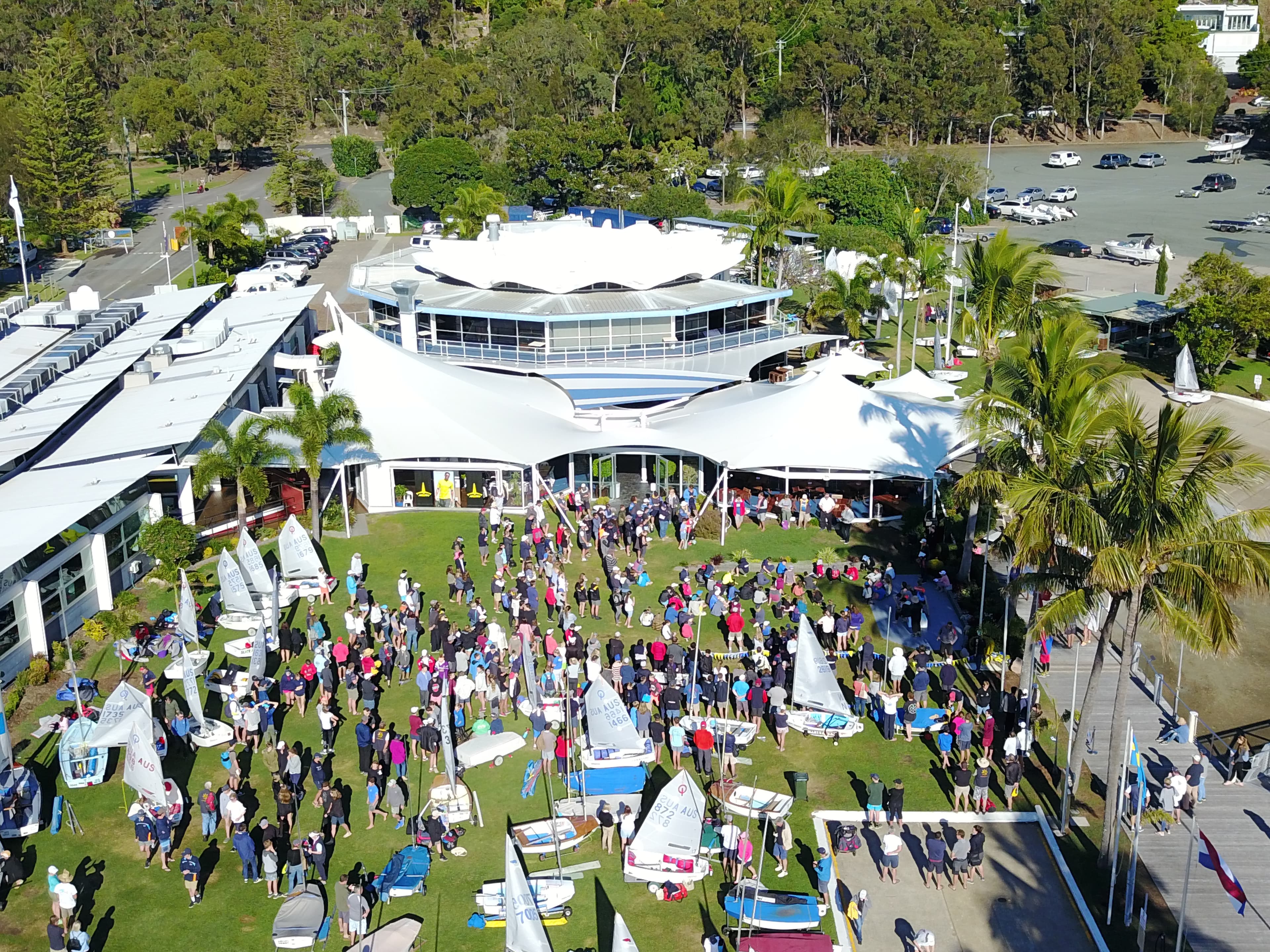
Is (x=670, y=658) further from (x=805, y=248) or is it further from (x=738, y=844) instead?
(x=805, y=248)

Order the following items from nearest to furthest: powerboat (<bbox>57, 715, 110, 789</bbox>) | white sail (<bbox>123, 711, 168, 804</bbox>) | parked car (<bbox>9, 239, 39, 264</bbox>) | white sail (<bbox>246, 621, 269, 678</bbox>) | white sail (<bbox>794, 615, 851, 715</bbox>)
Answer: white sail (<bbox>123, 711, 168, 804</bbox>) → powerboat (<bbox>57, 715, 110, 789</bbox>) → white sail (<bbox>794, 615, 851, 715</bbox>) → white sail (<bbox>246, 621, 269, 678</bbox>) → parked car (<bbox>9, 239, 39, 264</bbox>)

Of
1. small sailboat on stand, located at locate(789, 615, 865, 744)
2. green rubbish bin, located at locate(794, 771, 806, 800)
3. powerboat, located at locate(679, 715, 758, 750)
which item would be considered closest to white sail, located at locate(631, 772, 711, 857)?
green rubbish bin, located at locate(794, 771, 806, 800)

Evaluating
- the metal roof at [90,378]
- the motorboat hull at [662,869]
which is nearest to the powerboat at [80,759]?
the motorboat hull at [662,869]

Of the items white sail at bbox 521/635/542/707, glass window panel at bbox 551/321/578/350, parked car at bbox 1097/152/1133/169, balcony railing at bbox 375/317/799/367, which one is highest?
parked car at bbox 1097/152/1133/169

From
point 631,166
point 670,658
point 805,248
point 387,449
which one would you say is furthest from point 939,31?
point 670,658

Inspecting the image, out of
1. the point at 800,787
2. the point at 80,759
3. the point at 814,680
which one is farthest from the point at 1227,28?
the point at 80,759

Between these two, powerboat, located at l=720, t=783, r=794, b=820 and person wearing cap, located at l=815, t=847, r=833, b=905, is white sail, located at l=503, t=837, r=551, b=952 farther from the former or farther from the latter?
powerboat, located at l=720, t=783, r=794, b=820
